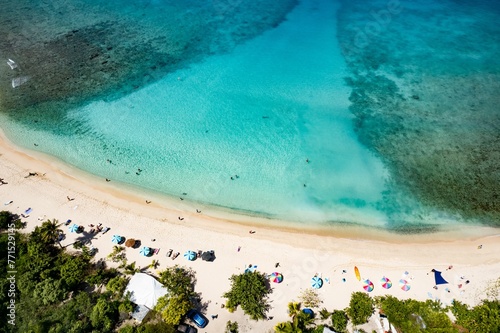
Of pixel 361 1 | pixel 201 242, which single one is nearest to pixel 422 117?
pixel 201 242

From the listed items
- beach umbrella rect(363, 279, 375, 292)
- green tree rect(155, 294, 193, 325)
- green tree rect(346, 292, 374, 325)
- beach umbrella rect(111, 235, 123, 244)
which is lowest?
beach umbrella rect(363, 279, 375, 292)

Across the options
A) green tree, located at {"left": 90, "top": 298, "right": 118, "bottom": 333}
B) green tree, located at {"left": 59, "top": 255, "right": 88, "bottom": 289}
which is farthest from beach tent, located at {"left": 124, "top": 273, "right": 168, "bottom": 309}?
green tree, located at {"left": 59, "top": 255, "right": 88, "bottom": 289}

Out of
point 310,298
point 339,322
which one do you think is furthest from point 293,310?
point 339,322

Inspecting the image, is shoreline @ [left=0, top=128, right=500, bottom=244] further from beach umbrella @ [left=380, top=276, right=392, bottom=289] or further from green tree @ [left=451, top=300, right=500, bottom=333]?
green tree @ [left=451, top=300, right=500, bottom=333]

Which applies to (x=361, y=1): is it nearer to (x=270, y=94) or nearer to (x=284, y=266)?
(x=270, y=94)

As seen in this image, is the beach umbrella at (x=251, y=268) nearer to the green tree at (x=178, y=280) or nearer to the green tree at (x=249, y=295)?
the green tree at (x=249, y=295)

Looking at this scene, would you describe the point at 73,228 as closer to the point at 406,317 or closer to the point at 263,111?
the point at 263,111

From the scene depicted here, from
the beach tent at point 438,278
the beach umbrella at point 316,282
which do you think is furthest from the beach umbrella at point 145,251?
the beach tent at point 438,278
